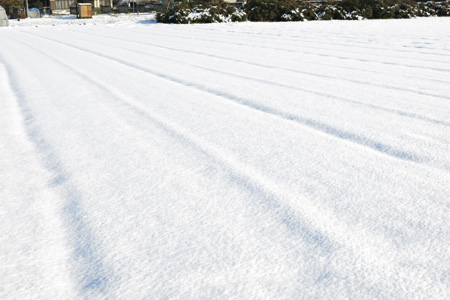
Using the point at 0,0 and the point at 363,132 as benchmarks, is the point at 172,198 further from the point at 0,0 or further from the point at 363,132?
the point at 0,0

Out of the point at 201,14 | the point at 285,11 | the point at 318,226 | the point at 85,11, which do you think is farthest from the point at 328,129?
the point at 85,11

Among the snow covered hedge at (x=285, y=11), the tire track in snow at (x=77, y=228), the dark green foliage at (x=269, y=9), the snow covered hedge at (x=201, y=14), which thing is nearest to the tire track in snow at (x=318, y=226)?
the tire track in snow at (x=77, y=228)

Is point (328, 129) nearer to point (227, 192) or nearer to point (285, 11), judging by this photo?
point (227, 192)

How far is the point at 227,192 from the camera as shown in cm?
155

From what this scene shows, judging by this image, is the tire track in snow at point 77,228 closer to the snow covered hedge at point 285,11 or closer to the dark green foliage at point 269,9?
the snow covered hedge at point 285,11

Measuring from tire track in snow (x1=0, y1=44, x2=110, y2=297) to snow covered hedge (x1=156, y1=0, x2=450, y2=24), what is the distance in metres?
12.6

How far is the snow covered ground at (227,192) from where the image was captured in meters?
1.07

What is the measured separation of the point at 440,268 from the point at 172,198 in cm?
84

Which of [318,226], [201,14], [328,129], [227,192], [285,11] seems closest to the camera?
[318,226]

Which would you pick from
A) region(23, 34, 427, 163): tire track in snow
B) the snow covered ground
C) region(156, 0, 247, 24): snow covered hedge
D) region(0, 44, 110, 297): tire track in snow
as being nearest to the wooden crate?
region(156, 0, 247, 24): snow covered hedge

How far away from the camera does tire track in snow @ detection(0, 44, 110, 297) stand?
108cm

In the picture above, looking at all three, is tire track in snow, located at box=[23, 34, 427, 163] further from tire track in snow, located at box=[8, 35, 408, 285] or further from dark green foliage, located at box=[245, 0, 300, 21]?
dark green foliage, located at box=[245, 0, 300, 21]

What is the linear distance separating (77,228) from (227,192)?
0.51 metres

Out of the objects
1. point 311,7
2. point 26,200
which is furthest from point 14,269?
point 311,7
